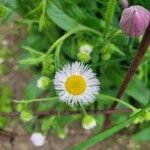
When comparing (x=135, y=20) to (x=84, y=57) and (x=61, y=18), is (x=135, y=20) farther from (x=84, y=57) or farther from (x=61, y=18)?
(x=61, y=18)

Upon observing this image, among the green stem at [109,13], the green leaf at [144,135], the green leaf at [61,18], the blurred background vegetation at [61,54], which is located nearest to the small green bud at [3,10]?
the blurred background vegetation at [61,54]

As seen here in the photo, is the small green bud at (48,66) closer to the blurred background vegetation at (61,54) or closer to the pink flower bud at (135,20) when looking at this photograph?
the blurred background vegetation at (61,54)

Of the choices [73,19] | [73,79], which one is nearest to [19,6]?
[73,19]

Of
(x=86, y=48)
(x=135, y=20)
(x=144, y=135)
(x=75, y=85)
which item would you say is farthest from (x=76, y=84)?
(x=144, y=135)

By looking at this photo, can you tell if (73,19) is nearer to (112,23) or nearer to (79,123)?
(112,23)

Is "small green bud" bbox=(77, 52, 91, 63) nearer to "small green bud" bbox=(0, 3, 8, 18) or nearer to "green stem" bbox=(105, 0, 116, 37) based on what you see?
"green stem" bbox=(105, 0, 116, 37)

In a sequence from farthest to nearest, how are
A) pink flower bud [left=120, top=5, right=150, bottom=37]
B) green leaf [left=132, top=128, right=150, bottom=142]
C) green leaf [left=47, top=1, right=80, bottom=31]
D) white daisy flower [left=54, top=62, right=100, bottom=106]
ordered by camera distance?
green leaf [left=132, top=128, right=150, bottom=142], green leaf [left=47, top=1, right=80, bottom=31], white daisy flower [left=54, top=62, right=100, bottom=106], pink flower bud [left=120, top=5, right=150, bottom=37]

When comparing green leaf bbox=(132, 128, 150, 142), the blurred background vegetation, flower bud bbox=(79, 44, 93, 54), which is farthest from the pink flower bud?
green leaf bbox=(132, 128, 150, 142)

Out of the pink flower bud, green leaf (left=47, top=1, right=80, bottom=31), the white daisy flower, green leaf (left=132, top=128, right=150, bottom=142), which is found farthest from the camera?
green leaf (left=132, top=128, right=150, bottom=142)
